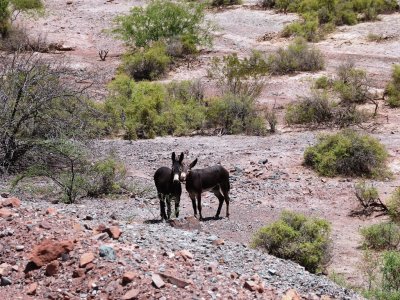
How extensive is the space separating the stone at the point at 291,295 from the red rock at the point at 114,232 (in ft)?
7.09

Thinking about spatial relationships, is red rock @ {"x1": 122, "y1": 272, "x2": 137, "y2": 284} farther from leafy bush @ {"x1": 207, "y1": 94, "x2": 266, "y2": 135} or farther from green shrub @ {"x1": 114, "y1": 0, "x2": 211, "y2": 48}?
green shrub @ {"x1": 114, "y1": 0, "x2": 211, "y2": 48}

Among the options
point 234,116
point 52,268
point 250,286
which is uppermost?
point 52,268

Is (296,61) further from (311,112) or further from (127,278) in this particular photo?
(127,278)

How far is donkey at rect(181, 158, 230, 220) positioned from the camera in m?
12.9

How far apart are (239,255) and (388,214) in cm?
649

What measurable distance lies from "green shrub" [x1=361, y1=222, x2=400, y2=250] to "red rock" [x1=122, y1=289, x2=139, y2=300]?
6723 mm

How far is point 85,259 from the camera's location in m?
7.83

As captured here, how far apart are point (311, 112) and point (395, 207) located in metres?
8.65

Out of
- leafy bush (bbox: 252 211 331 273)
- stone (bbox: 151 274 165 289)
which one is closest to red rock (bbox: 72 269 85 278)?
stone (bbox: 151 274 165 289)

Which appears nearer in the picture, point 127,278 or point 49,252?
point 127,278

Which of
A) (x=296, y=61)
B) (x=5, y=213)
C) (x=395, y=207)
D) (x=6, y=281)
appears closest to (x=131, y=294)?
(x=6, y=281)

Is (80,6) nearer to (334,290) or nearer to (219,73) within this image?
(219,73)

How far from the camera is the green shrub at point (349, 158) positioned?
56.0 feet

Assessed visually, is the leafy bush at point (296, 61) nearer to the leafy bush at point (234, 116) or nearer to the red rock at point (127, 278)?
the leafy bush at point (234, 116)
